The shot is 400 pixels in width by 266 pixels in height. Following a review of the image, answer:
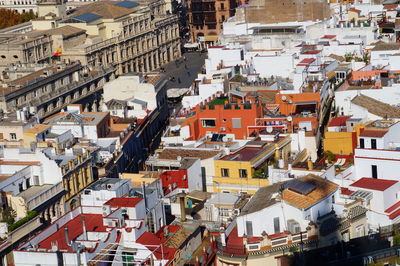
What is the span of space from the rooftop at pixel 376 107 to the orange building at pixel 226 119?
22.7 feet

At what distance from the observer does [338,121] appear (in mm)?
62781

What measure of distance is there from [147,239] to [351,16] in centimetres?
5888

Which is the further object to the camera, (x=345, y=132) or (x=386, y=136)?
(x=345, y=132)

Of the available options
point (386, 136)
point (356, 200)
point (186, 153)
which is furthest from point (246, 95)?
point (356, 200)

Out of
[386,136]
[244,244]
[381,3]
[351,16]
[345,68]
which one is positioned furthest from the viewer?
[381,3]

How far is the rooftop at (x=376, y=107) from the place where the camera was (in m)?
62.0

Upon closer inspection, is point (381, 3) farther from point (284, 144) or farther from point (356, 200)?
point (356, 200)

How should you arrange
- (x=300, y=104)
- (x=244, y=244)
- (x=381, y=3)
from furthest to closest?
(x=381, y=3)
(x=300, y=104)
(x=244, y=244)

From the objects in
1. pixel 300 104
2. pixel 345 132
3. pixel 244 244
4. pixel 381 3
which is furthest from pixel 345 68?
pixel 244 244

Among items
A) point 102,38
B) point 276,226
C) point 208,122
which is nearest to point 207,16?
point 102,38

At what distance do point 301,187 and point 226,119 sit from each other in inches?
808

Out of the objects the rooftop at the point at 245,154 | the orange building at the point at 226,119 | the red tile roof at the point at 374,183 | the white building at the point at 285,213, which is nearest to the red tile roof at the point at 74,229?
the white building at the point at 285,213

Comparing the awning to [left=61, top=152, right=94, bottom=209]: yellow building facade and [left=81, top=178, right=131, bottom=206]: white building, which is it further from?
[left=81, top=178, right=131, bottom=206]: white building

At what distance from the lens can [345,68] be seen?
256 ft
